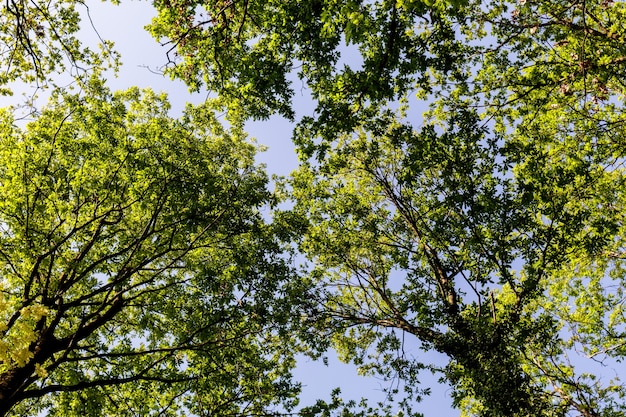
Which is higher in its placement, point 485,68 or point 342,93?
point 485,68

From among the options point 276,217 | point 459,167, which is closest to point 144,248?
point 276,217

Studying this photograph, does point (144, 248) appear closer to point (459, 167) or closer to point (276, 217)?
point (276, 217)

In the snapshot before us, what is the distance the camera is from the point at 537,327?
37.4ft

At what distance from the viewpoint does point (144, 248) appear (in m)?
14.1

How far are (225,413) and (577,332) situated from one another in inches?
597

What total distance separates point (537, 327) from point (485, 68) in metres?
8.03

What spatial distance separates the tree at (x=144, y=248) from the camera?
11828mm

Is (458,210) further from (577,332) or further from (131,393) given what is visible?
(131,393)

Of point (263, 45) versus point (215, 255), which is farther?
point (215, 255)

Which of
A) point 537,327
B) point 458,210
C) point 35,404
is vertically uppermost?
point 458,210

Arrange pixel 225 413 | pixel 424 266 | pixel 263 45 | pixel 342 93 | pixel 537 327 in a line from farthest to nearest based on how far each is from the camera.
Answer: pixel 424 266 → pixel 225 413 → pixel 537 327 → pixel 263 45 → pixel 342 93

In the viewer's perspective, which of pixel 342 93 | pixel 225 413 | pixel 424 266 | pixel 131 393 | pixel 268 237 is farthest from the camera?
pixel 424 266

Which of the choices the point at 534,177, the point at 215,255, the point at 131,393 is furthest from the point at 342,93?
the point at 131,393

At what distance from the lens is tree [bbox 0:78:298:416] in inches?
466
